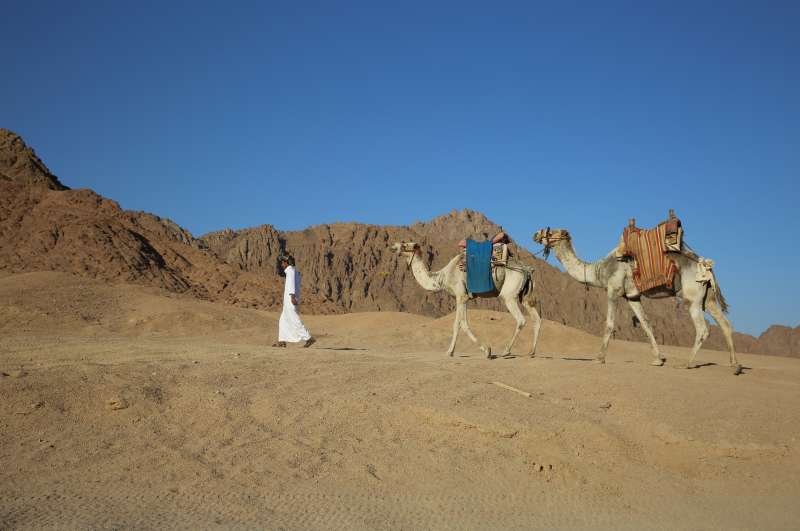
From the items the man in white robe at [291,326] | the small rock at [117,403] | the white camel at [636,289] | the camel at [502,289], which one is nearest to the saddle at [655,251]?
the white camel at [636,289]

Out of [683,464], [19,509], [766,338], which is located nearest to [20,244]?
[19,509]

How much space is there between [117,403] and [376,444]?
3.02m

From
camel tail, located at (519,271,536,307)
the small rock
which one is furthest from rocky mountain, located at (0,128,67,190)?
the small rock

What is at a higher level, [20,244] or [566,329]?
[20,244]

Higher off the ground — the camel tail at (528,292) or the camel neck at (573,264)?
the camel neck at (573,264)

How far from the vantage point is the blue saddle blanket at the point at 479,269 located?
1355 centimetres

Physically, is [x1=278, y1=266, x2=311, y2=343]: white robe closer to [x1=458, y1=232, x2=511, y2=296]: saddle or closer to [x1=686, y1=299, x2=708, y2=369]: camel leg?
[x1=458, y1=232, x2=511, y2=296]: saddle

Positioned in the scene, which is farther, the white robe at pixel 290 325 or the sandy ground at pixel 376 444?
the white robe at pixel 290 325

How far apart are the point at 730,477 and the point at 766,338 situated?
42837mm

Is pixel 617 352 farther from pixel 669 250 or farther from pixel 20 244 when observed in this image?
pixel 20 244

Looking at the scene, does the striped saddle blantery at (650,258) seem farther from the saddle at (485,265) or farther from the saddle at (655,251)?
the saddle at (485,265)

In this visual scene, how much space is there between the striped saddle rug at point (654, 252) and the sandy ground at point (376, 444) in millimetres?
1986

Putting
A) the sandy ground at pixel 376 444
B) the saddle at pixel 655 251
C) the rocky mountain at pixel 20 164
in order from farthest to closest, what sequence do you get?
the rocky mountain at pixel 20 164
the saddle at pixel 655 251
the sandy ground at pixel 376 444

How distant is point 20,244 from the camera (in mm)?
29875
